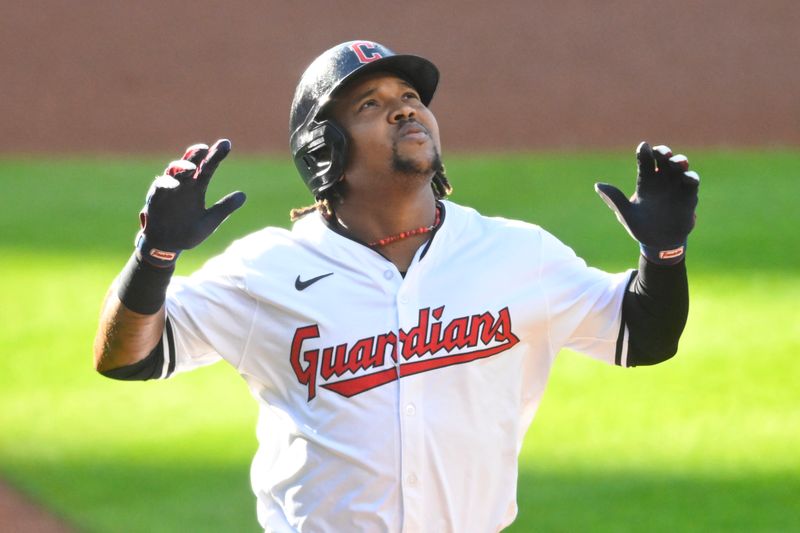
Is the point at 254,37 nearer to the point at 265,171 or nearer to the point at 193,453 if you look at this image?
the point at 265,171

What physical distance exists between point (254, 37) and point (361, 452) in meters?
13.4

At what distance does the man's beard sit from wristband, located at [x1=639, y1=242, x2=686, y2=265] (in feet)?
1.67

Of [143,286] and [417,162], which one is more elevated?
[417,162]

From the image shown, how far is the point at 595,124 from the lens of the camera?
13.8 metres

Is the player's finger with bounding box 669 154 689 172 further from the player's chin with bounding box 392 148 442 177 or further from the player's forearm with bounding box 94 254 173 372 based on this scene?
the player's forearm with bounding box 94 254 173 372

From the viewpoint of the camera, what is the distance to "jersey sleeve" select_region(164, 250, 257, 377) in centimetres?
280

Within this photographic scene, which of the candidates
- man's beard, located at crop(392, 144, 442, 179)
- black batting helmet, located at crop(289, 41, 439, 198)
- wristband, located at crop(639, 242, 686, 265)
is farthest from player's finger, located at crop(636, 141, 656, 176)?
black batting helmet, located at crop(289, 41, 439, 198)

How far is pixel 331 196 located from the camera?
307 cm

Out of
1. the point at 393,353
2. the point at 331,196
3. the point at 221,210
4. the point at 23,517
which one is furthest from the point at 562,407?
the point at 221,210

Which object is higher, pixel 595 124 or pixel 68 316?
pixel 595 124

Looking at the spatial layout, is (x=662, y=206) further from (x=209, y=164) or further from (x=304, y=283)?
(x=209, y=164)

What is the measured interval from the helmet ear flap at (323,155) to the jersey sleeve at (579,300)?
53 centimetres

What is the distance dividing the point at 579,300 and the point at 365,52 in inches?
31.0

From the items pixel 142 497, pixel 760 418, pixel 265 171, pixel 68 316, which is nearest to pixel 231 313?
pixel 142 497
